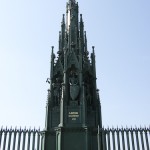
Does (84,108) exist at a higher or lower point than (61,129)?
higher

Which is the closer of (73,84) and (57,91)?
(73,84)

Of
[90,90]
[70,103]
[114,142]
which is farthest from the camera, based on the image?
[90,90]

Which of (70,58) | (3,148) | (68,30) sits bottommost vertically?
(3,148)

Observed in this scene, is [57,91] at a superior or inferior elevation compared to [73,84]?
inferior

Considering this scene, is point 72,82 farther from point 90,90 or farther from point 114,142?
point 114,142

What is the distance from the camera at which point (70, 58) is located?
99.0ft

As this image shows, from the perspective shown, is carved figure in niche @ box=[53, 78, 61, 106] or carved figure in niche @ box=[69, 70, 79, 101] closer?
carved figure in niche @ box=[69, 70, 79, 101]

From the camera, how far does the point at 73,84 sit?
95.0 feet

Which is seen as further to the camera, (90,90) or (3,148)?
(90,90)

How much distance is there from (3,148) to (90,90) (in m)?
8.95

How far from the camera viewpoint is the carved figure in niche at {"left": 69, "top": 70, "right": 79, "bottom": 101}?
28477mm

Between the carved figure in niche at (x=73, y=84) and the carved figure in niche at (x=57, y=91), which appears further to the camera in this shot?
the carved figure in niche at (x=57, y=91)

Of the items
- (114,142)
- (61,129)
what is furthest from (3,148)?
(114,142)

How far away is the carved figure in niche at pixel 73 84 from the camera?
28.5 meters
